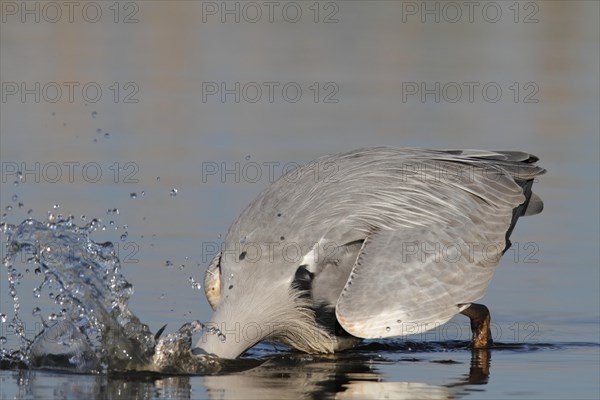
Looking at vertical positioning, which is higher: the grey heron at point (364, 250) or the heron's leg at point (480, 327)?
the grey heron at point (364, 250)

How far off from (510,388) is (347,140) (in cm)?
866

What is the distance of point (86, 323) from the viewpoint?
10695 mm

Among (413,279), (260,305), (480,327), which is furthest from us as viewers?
(480,327)

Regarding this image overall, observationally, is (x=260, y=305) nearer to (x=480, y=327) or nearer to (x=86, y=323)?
(x=86, y=323)

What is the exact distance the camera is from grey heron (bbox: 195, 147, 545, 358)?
1082 centimetres

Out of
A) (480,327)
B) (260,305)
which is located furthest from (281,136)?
(260,305)

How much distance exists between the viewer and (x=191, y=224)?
47.8 feet

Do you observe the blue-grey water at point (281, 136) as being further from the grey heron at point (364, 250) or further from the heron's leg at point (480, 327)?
the grey heron at point (364, 250)

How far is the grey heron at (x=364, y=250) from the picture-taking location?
35.5 feet

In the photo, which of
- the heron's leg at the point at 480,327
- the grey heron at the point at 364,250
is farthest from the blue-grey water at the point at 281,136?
the grey heron at the point at 364,250

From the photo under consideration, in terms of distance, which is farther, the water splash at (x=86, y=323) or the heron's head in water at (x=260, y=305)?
the heron's head in water at (x=260, y=305)

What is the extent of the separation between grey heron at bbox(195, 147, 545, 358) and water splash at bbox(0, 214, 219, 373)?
0.33 metres

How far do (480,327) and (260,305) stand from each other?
1.74m

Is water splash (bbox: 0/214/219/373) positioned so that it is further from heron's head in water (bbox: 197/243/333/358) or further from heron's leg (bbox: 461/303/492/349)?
heron's leg (bbox: 461/303/492/349)
